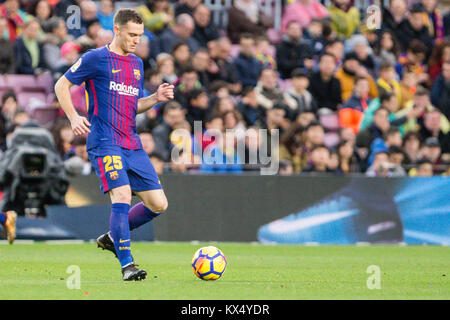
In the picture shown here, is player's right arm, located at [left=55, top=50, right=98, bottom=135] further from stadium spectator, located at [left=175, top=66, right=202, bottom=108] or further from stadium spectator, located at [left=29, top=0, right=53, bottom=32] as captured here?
stadium spectator, located at [left=29, top=0, right=53, bottom=32]

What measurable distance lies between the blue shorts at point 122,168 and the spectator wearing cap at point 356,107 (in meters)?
10.1

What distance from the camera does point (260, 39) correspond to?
21.1 m

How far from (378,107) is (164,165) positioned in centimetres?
504

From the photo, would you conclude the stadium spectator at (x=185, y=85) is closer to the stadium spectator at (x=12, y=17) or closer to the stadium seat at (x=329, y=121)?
the stadium seat at (x=329, y=121)

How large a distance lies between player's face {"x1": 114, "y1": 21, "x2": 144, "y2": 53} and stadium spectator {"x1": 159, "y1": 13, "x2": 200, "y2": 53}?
32.2ft

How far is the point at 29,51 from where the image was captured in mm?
18953

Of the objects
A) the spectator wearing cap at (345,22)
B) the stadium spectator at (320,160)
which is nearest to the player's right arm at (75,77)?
the stadium spectator at (320,160)

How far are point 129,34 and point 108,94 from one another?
2.03ft

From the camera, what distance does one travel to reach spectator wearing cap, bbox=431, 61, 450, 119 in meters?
20.9

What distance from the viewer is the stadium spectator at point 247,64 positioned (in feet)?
67.0

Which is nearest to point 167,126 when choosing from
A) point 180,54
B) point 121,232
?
point 180,54

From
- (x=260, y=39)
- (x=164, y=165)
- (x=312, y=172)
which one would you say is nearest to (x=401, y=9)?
(x=260, y=39)

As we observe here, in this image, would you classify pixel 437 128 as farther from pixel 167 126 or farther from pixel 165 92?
pixel 165 92

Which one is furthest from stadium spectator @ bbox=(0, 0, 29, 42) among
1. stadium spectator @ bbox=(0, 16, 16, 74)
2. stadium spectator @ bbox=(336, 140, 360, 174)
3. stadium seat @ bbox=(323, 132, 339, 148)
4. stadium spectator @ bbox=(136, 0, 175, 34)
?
stadium spectator @ bbox=(336, 140, 360, 174)
